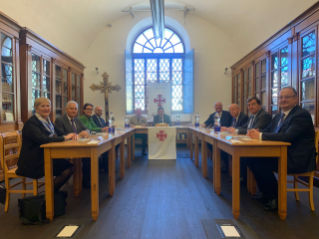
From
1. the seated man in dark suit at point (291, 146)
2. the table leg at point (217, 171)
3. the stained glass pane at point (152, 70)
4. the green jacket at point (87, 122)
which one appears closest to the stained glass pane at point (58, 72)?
the green jacket at point (87, 122)

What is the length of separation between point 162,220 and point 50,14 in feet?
14.7

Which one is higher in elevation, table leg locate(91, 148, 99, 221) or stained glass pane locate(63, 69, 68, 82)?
stained glass pane locate(63, 69, 68, 82)

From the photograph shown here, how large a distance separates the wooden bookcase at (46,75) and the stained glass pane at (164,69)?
2.54 metres

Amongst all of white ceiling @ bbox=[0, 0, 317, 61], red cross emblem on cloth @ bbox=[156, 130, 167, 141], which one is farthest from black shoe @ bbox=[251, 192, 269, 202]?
white ceiling @ bbox=[0, 0, 317, 61]

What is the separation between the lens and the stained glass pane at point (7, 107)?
10.0 ft

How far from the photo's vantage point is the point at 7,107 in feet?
10.3

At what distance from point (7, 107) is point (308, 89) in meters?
4.09

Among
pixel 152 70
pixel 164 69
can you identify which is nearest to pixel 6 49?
pixel 152 70

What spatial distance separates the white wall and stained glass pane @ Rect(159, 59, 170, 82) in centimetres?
89

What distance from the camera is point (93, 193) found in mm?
1965

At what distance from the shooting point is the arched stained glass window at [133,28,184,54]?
23.9ft

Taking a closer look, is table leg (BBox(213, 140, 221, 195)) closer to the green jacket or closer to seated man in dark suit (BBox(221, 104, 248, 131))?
seated man in dark suit (BBox(221, 104, 248, 131))

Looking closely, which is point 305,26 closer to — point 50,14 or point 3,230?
point 3,230

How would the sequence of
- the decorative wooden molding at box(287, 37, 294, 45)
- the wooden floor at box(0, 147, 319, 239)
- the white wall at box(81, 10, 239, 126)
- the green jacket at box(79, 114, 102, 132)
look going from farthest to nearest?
the white wall at box(81, 10, 239, 126) < the green jacket at box(79, 114, 102, 132) < the decorative wooden molding at box(287, 37, 294, 45) < the wooden floor at box(0, 147, 319, 239)
